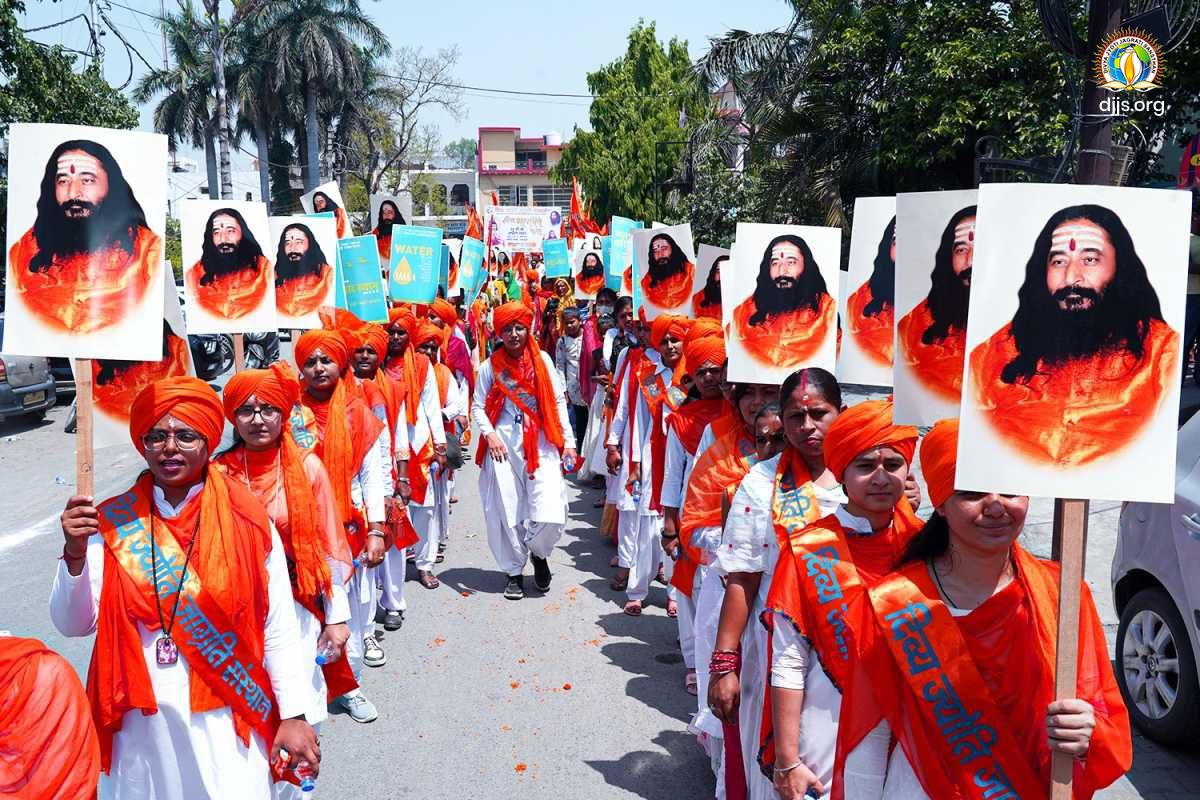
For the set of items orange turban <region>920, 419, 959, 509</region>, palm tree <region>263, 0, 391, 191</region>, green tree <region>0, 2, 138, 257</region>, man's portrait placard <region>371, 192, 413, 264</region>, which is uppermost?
palm tree <region>263, 0, 391, 191</region>

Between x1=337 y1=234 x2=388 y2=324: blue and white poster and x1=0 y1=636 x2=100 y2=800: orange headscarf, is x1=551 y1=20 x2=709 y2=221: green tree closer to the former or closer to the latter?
x1=337 y1=234 x2=388 y2=324: blue and white poster

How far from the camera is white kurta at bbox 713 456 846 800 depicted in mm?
3455

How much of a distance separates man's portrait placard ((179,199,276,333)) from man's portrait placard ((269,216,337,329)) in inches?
52.3

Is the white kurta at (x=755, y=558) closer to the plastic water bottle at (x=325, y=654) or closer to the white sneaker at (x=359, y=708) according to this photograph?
the plastic water bottle at (x=325, y=654)

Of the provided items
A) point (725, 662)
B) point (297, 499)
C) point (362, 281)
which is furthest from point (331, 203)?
point (725, 662)

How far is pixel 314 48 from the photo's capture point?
40656mm

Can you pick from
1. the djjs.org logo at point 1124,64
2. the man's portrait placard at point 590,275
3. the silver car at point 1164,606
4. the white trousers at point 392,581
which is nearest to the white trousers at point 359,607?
the white trousers at point 392,581

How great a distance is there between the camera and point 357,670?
603cm

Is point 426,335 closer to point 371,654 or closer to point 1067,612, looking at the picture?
point 371,654

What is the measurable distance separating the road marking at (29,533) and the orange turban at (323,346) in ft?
14.3

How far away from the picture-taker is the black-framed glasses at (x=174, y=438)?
10.6 feet

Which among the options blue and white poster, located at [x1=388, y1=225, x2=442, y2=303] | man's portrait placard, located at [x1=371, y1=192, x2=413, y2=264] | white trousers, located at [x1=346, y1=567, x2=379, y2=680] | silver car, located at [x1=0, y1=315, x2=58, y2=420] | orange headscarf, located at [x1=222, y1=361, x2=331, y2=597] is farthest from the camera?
silver car, located at [x1=0, y1=315, x2=58, y2=420]

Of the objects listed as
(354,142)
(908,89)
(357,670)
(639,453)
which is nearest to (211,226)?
(357,670)

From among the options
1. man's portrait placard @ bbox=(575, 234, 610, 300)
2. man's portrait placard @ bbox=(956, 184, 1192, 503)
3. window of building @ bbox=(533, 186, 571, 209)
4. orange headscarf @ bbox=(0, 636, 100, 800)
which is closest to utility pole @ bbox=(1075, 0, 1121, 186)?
man's portrait placard @ bbox=(956, 184, 1192, 503)
